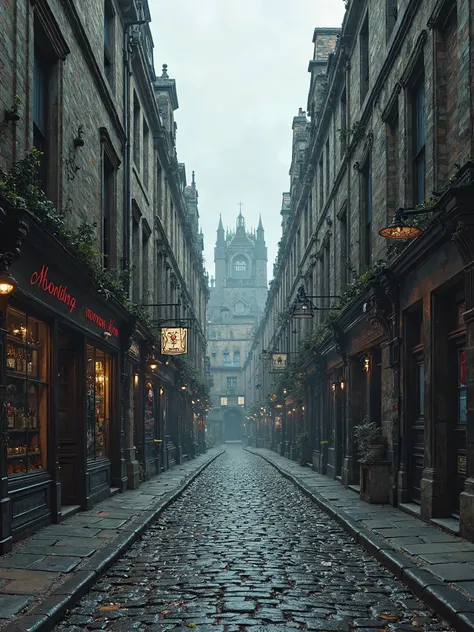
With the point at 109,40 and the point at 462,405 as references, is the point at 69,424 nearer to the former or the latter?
the point at 462,405

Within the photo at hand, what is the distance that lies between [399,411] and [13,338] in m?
7.55

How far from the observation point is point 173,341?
23578 mm

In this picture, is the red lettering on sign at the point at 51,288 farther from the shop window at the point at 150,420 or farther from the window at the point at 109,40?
the shop window at the point at 150,420

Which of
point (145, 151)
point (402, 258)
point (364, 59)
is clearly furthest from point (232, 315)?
point (402, 258)

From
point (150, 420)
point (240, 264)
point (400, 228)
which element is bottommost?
point (150, 420)

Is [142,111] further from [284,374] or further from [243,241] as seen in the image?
[243,241]

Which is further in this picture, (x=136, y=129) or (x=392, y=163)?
(x=136, y=129)

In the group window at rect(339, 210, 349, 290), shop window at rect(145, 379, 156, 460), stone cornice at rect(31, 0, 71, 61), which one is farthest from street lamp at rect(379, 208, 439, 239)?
shop window at rect(145, 379, 156, 460)

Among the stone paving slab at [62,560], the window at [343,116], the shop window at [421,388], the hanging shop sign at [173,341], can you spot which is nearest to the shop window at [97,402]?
the stone paving slab at [62,560]

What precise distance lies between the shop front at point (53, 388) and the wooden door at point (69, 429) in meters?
0.02

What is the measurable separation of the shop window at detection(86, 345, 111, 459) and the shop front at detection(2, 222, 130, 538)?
0.07ft

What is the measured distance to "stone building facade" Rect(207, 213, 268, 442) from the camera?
101 metres

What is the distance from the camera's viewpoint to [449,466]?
495 inches

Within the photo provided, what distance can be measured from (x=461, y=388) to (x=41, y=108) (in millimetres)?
8399
